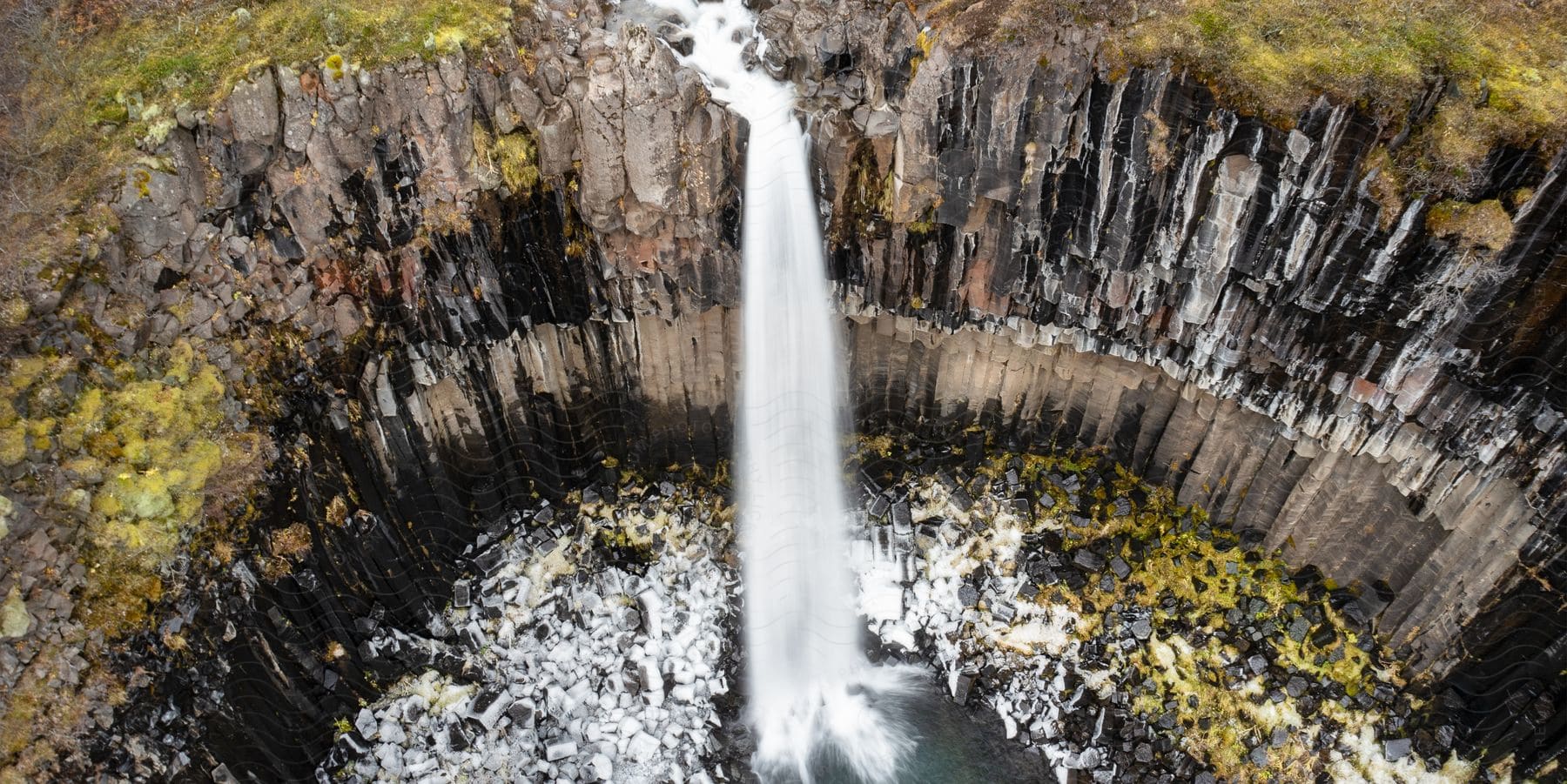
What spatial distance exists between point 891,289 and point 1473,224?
31.0 feet

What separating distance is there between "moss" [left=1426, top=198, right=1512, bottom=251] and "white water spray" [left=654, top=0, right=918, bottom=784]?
10042 millimetres

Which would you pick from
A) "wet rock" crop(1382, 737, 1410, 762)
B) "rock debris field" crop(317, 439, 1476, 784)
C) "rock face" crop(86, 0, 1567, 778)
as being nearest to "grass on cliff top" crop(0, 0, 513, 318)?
"rock face" crop(86, 0, 1567, 778)

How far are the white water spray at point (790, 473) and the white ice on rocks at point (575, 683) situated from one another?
1.08 metres

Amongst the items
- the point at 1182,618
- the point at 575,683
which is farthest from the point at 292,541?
the point at 1182,618

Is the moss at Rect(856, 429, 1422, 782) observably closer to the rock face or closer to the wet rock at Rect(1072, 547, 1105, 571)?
the wet rock at Rect(1072, 547, 1105, 571)

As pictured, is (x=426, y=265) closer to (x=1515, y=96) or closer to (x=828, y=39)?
(x=828, y=39)

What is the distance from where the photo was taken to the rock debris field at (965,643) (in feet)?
51.6

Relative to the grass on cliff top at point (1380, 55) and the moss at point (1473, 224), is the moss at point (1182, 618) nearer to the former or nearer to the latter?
the moss at point (1473, 224)

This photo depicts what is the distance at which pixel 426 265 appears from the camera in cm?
1627

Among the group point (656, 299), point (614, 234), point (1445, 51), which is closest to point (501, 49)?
point (614, 234)

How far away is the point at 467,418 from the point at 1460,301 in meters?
17.6

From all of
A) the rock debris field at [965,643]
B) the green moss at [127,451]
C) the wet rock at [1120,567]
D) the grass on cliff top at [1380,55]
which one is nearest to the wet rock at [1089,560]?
the rock debris field at [965,643]

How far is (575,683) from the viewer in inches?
660

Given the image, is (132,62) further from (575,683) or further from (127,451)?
(575,683)
